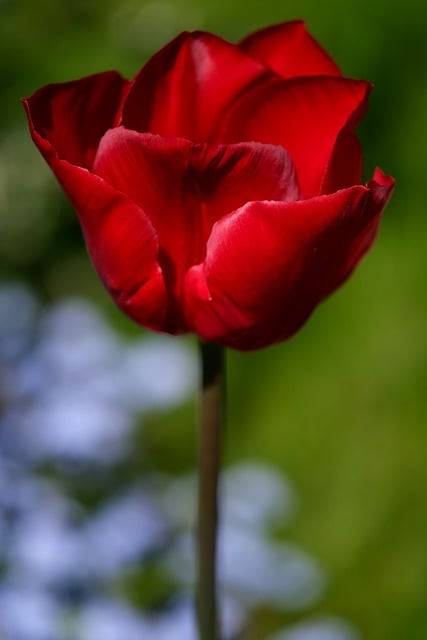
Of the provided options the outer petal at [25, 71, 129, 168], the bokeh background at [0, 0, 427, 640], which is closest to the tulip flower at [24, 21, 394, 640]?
the outer petal at [25, 71, 129, 168]

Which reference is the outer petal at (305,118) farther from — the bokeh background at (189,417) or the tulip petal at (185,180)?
the bokeh background at (189,417)

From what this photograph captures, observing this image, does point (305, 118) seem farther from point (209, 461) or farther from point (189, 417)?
point (189, 417)

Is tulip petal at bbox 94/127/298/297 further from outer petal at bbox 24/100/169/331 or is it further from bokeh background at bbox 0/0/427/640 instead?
bokeh background at bbox 0/0/427/640

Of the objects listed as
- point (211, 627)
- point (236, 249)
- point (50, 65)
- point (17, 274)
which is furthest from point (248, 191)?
point (50, 65)

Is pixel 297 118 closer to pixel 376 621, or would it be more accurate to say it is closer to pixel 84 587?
pixel 84 587

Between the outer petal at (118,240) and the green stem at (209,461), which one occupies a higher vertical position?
the outer petal at (118,240)

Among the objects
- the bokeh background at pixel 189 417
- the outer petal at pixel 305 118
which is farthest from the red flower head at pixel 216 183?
the bokeh background at pixel 189 417

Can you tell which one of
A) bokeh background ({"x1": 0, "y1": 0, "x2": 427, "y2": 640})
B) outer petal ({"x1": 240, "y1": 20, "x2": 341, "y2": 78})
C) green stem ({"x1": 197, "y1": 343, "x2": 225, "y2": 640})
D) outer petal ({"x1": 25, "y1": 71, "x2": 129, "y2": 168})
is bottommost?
bokeh background ({"x1": 0, "y1": 0, "x2": 427, "y2": 640})

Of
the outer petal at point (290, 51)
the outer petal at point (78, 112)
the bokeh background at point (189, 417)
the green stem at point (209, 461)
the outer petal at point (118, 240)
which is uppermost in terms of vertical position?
the outer petal at point (290, 51)
